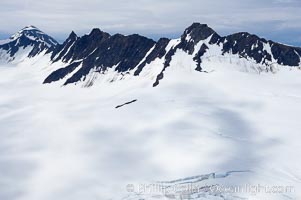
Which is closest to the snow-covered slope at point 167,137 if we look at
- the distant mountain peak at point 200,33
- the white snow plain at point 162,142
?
the white snow plain at point 162,142

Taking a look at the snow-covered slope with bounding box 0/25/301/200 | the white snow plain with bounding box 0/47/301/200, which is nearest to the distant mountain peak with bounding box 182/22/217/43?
the snow-covered slope with bounding box 0/25/301/200

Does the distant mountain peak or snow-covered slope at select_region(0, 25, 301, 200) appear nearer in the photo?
snow-covered slope at select_region(0, 25, 301, 200)

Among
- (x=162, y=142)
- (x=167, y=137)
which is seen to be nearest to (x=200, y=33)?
(x=167, y=137)

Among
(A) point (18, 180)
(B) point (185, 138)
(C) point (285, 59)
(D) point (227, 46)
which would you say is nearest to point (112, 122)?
(B) point (185, 138)

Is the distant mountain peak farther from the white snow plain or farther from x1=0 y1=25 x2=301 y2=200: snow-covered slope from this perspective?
the white snow plain

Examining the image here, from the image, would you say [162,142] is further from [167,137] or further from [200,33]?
[200,33]

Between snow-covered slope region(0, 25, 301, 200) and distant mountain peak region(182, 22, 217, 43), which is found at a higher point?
distant mountain peak region(182, 22, 217, 43)
